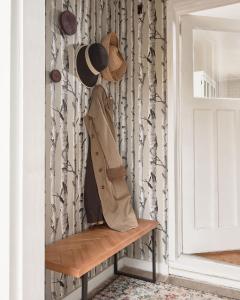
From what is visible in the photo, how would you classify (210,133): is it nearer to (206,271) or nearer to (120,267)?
(206,271)

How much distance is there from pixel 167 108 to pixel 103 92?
0.55 metres

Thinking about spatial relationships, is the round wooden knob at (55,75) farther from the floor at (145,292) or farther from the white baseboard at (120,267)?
the floor at (145,292)

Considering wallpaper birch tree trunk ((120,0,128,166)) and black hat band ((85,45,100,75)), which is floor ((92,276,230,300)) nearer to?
wallpaper birch tree trunk ((120,0,128,166))

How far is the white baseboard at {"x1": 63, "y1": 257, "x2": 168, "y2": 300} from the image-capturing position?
2.11 meters

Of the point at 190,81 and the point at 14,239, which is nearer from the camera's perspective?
the point at 14,239

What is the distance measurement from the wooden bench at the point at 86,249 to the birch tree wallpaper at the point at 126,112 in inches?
4.6

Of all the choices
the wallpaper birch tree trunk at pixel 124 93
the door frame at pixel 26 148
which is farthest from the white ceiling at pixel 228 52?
the door frame at pixel 26 148

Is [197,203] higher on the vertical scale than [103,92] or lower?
lower

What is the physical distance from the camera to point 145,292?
2.09 m

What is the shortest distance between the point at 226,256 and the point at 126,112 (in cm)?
164

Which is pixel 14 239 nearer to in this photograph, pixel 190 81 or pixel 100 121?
pixel 100 121

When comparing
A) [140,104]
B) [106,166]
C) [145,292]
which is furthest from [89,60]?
[145,292]

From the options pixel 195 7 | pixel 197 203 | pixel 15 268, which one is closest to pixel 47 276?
pixel 15 268
